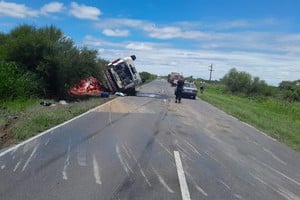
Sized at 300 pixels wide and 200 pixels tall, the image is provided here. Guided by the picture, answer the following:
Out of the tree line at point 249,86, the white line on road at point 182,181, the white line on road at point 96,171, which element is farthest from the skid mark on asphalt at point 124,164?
the tree line at point 249,86

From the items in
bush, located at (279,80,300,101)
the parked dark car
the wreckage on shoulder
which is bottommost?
bush, located at (279,80,300,101)

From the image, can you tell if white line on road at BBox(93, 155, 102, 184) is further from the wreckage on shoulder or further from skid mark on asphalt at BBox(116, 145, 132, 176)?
the wreckage on shoulder

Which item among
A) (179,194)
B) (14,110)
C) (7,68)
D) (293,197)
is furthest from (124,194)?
(7,68)

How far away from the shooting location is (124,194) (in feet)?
23.1

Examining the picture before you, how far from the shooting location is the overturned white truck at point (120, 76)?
39.8 m

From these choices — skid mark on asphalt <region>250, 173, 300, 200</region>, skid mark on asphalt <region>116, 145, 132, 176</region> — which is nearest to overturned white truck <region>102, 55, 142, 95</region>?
skid mark on asphalt <region>116, 145, 132, 176</region>

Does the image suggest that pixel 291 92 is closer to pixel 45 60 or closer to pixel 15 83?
pixel 45 60

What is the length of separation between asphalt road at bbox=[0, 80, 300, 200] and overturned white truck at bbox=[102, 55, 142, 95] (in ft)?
79.5

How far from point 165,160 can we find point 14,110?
11.4 meters

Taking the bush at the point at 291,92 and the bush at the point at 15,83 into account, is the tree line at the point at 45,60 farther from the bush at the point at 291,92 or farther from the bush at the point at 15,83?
the bush at the point at 291,92

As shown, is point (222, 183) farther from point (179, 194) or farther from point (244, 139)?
point (244, 139)

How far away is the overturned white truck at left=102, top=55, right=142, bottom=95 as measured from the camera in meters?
39.8

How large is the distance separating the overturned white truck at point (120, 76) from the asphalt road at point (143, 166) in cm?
2422

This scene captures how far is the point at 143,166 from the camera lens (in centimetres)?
931
